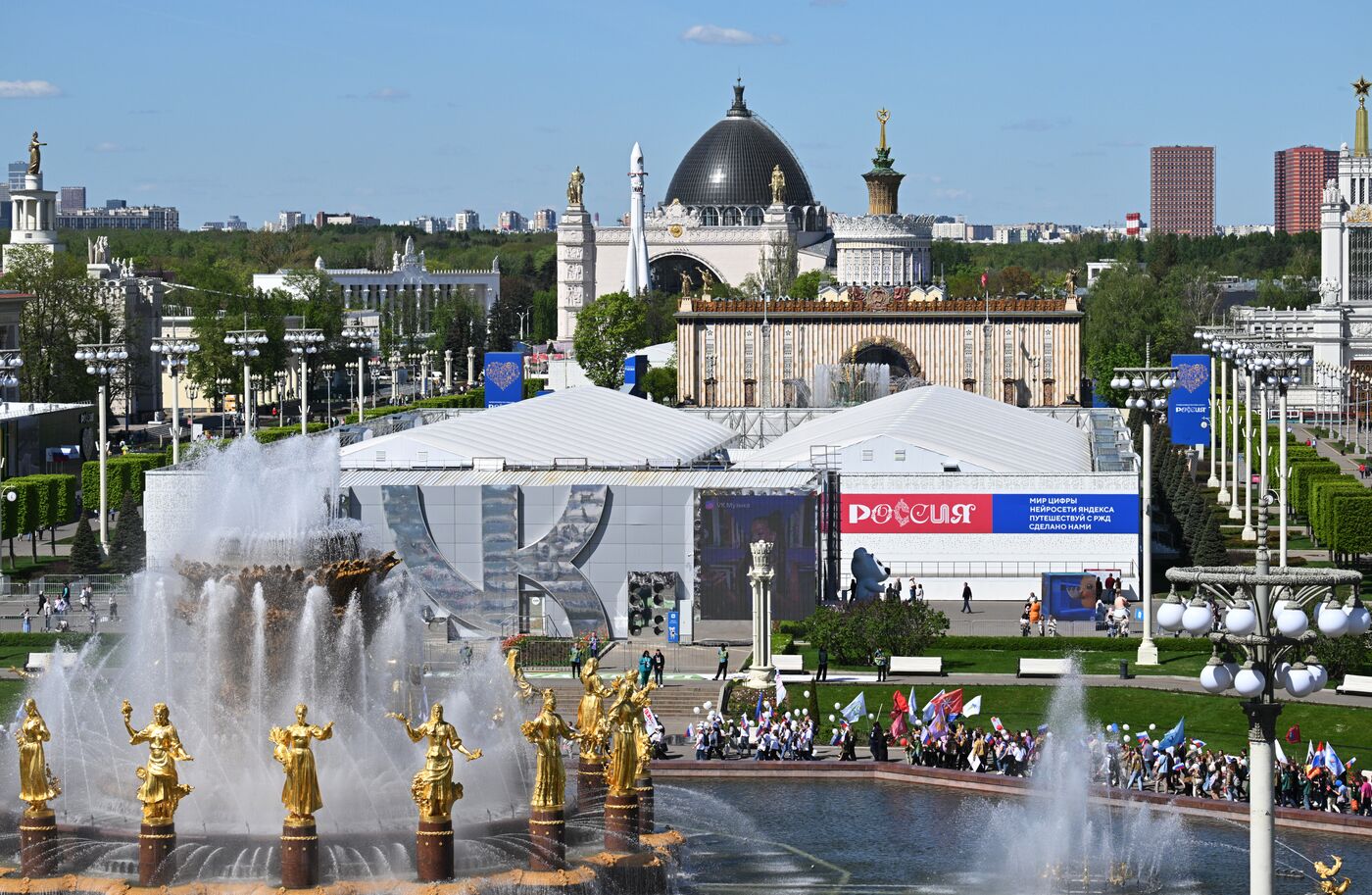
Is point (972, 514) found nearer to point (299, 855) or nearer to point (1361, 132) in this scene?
point (299, 855)

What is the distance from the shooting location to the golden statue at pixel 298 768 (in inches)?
912

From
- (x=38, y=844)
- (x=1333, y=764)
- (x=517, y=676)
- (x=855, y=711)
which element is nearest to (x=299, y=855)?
(x=38, y=844)

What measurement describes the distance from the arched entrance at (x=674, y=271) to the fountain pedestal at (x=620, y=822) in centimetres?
14677

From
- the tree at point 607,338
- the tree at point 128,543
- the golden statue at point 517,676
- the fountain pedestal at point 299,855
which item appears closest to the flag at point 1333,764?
the golden statue at point 517,676

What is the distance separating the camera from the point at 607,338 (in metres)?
114

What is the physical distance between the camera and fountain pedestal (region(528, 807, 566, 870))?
24547mm

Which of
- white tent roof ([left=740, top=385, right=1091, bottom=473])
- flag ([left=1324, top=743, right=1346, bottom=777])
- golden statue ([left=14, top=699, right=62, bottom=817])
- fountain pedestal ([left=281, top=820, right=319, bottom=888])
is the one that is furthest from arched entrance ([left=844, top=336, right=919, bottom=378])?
fountain pedestal ([left=281, top=820, right=319, bottom=888])

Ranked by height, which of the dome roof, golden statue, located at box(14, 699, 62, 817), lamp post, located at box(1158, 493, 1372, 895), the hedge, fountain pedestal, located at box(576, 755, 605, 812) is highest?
the dome roof

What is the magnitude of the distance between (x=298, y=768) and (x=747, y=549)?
25209 mm

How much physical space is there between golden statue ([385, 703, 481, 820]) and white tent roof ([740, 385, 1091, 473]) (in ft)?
101

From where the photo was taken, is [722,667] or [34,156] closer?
[722,667]

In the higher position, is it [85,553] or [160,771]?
[85,553]

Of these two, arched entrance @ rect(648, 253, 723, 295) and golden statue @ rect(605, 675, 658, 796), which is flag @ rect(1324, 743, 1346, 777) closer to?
golden statue @ rect(605, 675, 658, 796)

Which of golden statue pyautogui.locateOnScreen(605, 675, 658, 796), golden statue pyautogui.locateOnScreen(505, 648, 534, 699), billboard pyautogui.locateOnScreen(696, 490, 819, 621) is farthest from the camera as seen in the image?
billboard pyautogui.locateOnScreen(696, 490, 819, 621)
